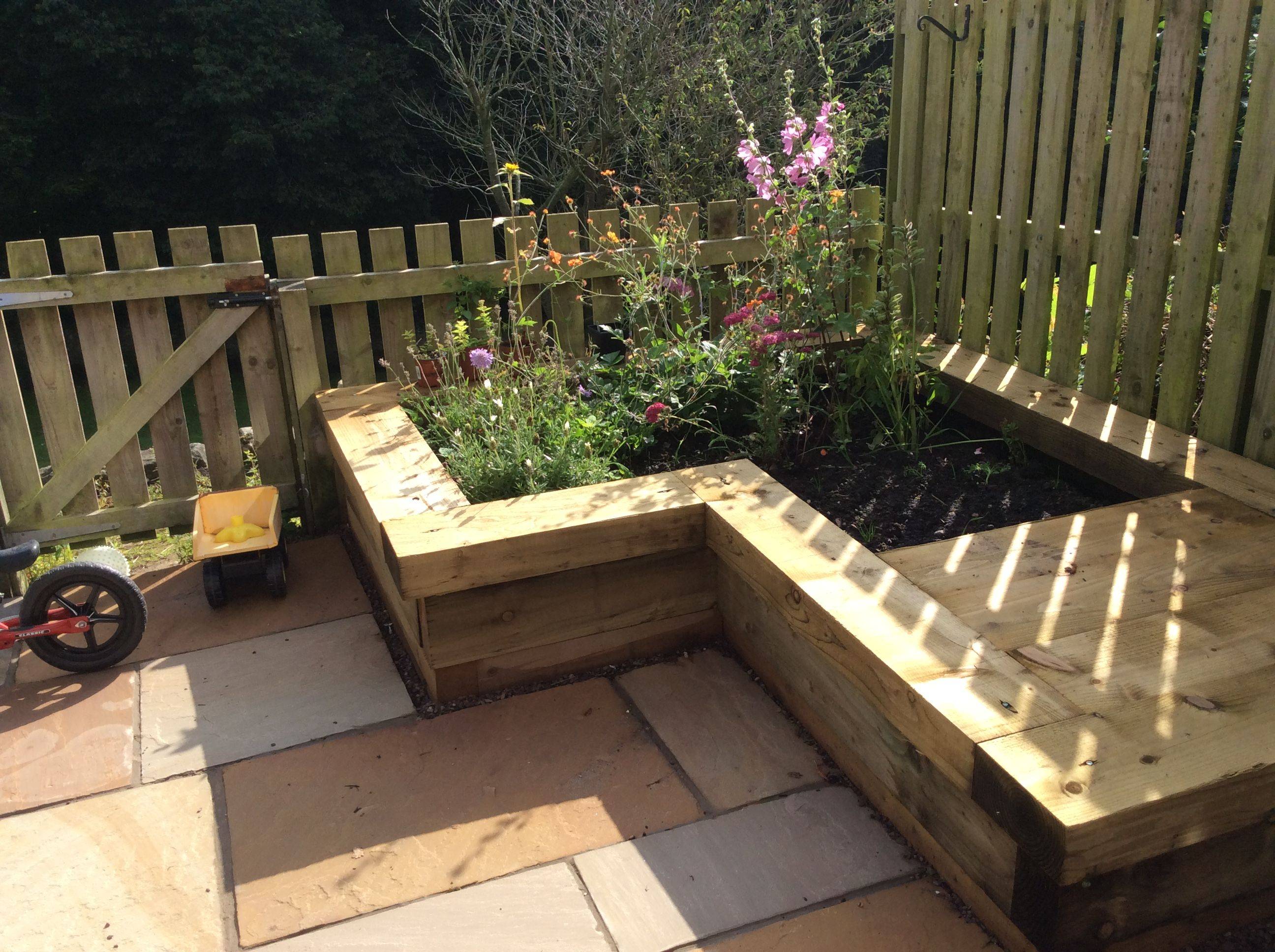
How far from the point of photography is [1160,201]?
3102 mm

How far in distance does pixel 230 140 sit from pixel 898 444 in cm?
Result: 857

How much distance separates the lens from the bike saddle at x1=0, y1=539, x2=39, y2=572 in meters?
3.15

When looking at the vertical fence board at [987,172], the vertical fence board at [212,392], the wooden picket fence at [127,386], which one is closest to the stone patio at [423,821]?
the wooden picket fence at [127,386]

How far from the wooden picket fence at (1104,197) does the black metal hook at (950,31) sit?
0.06 feet

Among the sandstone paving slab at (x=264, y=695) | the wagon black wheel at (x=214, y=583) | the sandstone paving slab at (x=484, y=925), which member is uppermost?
the wagon black wheel at (x=214, y=583)

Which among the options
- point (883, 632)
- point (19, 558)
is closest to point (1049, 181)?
point (883, 632)

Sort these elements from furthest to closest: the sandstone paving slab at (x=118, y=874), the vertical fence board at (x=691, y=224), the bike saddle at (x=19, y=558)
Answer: the vertical fence board at (x=691, y=224) < the bike saddle at (x=19, y=558) < the sandstone paving slab at (x=118, y=874)

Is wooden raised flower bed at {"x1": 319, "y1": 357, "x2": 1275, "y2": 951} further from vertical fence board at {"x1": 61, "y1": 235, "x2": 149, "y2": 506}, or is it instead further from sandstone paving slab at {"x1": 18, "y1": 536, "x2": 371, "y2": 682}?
vertical fence board at {"x1": 61, "y1": 235, "x2": 149, "y2": 506}

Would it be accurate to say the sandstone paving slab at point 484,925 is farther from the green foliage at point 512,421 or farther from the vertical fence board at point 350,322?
the vertical fence board at point 350,322

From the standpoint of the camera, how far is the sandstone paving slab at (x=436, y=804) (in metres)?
2.24

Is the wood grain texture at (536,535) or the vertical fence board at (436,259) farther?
the vertical fence board at (436,259)

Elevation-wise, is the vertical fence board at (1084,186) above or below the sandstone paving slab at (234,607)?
above

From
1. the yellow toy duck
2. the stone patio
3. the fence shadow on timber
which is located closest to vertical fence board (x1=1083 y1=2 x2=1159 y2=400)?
the fence shadow on timber

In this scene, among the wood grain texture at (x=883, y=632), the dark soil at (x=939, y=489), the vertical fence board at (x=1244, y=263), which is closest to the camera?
the wood grain texture at (x=883, y=632)
